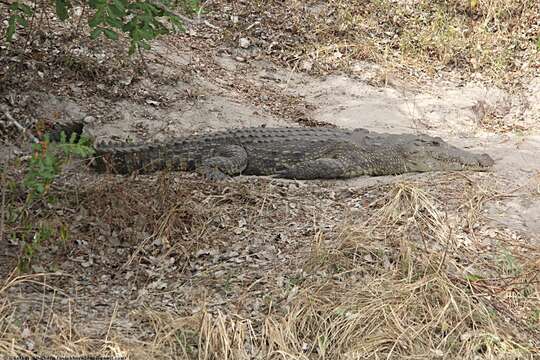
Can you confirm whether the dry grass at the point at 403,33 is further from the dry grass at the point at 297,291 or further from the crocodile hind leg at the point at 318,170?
the dry grass at the point at 297,291

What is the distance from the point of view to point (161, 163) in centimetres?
655

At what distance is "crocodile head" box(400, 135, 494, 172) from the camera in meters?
6.72

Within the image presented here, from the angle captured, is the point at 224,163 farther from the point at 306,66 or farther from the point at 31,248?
the point at 306,66

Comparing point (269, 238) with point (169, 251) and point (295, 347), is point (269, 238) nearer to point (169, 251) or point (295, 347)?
point (169, 251)

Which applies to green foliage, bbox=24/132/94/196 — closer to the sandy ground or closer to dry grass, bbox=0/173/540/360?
dry grass, bbox=0/173/540/360

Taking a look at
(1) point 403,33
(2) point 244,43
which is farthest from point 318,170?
(1) point 403,33

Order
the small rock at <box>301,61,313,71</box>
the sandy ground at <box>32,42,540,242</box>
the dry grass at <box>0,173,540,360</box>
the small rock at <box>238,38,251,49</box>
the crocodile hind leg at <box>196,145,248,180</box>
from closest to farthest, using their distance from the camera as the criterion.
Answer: the dry grass at <box>0,173,540,360</box>, the crocodile hind leg at <box>196,145,248,180</box>, the sandy ground at <box>32,42,540,242</box>, the small rock at <box>301,61,313,71</box>, the small rock at <box>238,38,251,49</box>

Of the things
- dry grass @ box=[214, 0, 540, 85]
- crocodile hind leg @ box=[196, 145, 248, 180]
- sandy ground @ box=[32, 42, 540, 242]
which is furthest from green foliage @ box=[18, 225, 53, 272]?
dry grass @ box=[214, 0, 540, 85]

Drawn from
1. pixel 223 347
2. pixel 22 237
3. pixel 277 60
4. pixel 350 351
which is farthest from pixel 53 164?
pixel 277 60

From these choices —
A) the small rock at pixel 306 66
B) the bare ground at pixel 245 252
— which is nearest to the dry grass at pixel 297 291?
the bare ground at pixel 245 252

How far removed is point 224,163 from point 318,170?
0.90 metres

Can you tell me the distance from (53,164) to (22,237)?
0.86 m

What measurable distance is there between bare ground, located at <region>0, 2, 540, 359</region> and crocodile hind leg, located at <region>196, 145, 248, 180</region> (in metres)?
0.17

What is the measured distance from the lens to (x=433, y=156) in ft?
22.5
